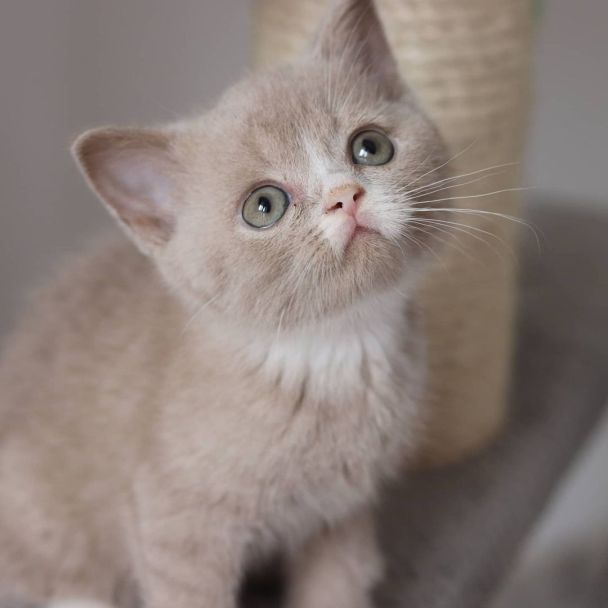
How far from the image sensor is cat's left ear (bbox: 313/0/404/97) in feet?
2.76

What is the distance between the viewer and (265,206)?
758 millimetres

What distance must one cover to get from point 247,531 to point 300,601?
16 cm

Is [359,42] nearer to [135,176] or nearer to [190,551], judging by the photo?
[135,176]

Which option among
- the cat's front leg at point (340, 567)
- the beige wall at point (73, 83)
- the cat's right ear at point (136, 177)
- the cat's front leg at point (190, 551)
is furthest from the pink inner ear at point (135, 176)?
the beige wall at point (73, 83)

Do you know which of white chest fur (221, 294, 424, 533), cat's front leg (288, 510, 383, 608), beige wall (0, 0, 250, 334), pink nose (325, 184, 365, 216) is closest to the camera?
pink nose (325, 184, 365, 216)

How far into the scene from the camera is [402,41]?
3.27 ft

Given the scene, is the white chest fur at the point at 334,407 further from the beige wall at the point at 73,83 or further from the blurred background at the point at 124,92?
the beige wall at the point at 73,83

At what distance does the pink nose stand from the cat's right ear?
0.18m

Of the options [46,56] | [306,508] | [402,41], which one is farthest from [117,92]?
[306,508]

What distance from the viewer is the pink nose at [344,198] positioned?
710 mm

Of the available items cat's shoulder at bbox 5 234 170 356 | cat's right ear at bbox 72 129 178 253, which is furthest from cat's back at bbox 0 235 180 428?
cat's right ear at bbox 72 129 178 253

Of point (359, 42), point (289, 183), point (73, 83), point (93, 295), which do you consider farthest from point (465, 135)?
point (73, 83)

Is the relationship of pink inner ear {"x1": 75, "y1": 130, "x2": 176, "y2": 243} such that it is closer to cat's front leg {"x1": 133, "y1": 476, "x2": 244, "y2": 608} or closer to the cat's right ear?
the cat's right ear

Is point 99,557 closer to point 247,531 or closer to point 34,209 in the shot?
point 247,531
